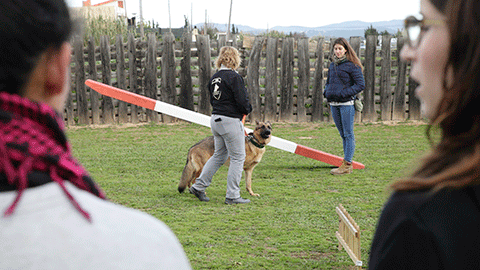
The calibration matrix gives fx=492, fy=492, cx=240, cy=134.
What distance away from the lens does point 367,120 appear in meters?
13.9

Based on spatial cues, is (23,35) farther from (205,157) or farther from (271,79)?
(271,79)

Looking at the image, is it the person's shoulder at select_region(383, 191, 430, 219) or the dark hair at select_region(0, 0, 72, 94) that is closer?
the dark hair at select_region(0, 0, 72, 94)

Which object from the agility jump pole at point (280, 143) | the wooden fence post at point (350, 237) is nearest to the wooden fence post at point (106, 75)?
the agility jump pole at point (280, 143)

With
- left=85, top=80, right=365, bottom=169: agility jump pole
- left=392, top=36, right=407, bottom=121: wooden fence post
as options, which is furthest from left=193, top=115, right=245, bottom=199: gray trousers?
left=392, top=36, right=407, bottom=121: wooden fence post

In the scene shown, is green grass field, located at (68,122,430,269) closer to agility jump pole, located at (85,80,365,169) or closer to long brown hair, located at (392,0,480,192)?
agility jump pole, located at (85,80,365,169)

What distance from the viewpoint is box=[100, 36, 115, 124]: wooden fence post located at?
1376cm

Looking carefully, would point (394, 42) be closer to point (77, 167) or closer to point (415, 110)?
point (415, 110)

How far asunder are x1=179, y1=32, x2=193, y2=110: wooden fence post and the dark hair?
1302 centimetres

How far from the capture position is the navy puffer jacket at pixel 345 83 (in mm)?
7953

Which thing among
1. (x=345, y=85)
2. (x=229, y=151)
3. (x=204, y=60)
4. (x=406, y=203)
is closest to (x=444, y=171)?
(x=406, y=203)

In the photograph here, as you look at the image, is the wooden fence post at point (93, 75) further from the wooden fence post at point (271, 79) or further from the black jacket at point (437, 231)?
the black jacket at point (437, 231)

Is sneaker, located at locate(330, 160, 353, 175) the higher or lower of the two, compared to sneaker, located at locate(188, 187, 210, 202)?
lower

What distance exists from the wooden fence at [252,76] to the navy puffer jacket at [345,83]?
18.1 feet

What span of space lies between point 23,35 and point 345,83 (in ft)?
24.8
